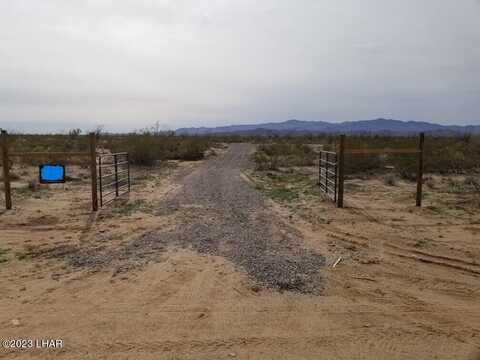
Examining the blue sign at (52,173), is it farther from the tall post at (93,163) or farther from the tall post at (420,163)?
the tall post at (420,163)

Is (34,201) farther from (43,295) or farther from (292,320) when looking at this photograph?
(292,320)

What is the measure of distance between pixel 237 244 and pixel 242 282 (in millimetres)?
1791

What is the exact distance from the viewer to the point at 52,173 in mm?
9555

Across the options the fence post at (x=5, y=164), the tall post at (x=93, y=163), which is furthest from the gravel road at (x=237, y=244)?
the fence post at (x=5, y=164)

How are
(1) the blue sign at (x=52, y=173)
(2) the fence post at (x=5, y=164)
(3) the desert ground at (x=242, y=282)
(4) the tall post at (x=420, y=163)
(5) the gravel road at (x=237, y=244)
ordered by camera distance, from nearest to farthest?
(3) the desert ground at (x=242, y=282), (5) the gravel road at (x=237, y=244), (1) the blue sign at (x=52, y=173), (2) the fence post at (x=5, y=164), (4) the tall post at (x=420, y=163)

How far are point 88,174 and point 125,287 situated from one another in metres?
13.9

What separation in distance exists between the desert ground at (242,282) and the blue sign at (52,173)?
830 mm

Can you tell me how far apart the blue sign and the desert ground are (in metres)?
0.83

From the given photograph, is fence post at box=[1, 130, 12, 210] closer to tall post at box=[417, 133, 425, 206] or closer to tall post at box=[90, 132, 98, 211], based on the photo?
tall post at box=[90, 132, 98, 211]

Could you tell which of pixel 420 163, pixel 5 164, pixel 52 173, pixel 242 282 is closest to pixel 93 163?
pixel 52 173

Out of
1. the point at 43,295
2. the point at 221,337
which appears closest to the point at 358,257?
the point at 221,337

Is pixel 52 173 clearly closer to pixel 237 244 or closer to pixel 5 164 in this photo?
pixel 5 164

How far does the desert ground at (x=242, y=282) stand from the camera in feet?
12.8

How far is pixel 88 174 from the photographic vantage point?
18016mm
